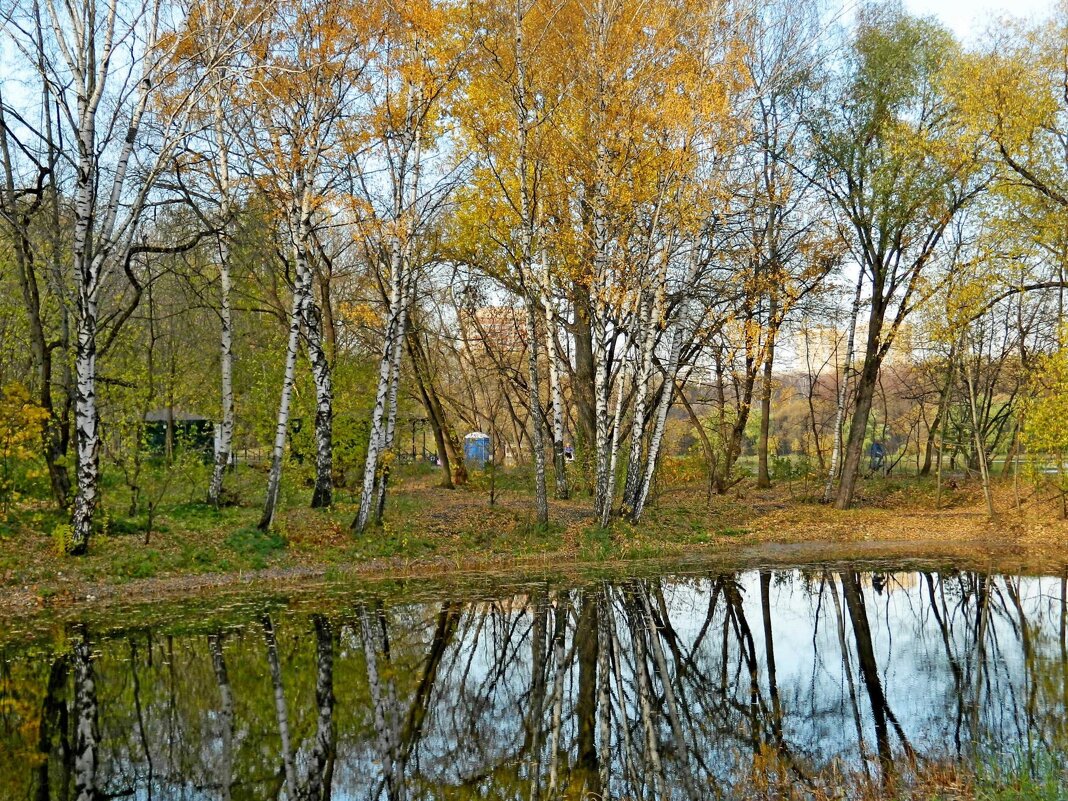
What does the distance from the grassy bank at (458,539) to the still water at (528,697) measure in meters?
2.42

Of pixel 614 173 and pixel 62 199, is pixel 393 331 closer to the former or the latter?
pixel 614 173

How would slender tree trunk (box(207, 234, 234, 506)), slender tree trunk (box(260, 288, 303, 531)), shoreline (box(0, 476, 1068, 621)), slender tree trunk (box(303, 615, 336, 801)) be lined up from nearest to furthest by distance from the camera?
slender tree trunk (box(303, 615, 336, 801))
shoreline (box(0, 476, 1068, 621))
slender tree trunk (box(260, 288, 303, 531))
slender tree trunk (box(207, 234, 234, 506))

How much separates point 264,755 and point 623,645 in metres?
4.62

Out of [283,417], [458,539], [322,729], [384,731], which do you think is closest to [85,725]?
[322,729]

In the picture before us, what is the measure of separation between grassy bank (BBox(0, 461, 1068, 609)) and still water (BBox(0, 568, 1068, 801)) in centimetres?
242

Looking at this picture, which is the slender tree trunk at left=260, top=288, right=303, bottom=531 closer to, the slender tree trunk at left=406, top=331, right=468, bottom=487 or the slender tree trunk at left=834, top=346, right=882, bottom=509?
the slender tree trunk at left=406, top=331, right=468, bottom=487

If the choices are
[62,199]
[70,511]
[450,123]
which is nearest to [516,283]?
[450,123]

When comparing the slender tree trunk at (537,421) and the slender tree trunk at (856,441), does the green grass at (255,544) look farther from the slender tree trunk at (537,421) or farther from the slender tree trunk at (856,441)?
the slender tree trunk at (856,441)

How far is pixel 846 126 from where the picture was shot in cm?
2280

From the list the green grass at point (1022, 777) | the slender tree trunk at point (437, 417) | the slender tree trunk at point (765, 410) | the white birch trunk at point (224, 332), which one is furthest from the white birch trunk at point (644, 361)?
the green grass at point (1022, 777)

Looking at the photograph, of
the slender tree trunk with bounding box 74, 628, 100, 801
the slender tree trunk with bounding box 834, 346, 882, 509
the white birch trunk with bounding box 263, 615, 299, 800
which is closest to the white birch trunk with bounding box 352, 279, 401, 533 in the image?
the white birch trunk with bounding box 263, 615, 299, 800

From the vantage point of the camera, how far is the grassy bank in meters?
13.9

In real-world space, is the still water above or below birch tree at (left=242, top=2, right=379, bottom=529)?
below

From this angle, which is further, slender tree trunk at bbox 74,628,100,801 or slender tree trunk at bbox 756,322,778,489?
slender tree trunk at bbox 756,322,778,489
